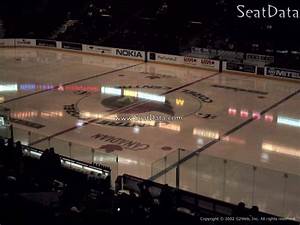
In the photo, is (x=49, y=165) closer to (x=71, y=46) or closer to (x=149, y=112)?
(x=149, y=112)

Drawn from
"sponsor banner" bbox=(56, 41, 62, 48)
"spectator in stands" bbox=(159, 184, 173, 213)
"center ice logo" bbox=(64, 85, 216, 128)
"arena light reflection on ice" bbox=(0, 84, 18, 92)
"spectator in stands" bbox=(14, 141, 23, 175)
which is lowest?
"center ice logo" bbox=(64, 85, 216, 128)

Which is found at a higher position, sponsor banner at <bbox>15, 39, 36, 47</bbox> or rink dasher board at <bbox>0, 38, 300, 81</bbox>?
sponsor banner at <bbox>15, 39, 36, 47</bbox>

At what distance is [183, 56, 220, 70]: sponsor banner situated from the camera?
24844 millimetres

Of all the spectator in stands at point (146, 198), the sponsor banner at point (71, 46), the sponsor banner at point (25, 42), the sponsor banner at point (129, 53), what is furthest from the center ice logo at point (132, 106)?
the sponsor banner at point (25, 42)

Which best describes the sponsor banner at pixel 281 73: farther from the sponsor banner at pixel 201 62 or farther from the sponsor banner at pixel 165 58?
the sponsor banner at pixel 165 58

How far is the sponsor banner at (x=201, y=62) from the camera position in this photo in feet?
81.5

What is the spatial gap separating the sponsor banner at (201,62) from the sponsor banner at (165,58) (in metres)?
0.33

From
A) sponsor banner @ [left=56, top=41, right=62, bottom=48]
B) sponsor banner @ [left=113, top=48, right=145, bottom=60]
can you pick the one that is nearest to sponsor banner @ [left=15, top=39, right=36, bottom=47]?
sponsor banner @ [left=56, top=41, right=62, bottom=48]

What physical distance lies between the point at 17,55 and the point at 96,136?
15020 millimetres

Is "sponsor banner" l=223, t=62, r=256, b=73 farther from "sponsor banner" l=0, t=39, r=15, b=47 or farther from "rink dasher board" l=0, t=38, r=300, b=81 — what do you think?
"sponsor banner" l=0, t=39, r=15, b=47

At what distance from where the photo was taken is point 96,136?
14828 mm

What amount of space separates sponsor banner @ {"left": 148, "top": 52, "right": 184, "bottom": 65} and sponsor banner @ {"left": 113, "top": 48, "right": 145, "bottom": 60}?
52 cm

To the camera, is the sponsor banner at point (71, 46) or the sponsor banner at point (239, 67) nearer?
the sponsor banner at point (239, 67)

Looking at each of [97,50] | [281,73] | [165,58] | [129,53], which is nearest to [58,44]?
[97,50]
